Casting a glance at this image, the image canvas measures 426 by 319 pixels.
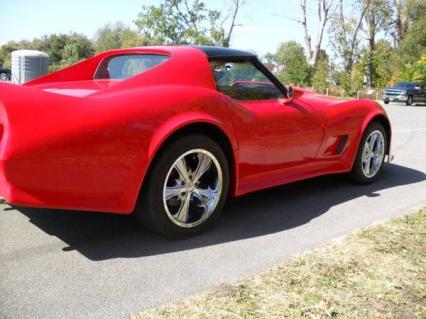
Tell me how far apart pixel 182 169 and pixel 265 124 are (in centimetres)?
83

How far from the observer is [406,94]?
25.2m

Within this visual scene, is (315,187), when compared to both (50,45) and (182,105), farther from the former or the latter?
(50,45)

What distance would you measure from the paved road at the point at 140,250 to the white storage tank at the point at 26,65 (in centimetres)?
908

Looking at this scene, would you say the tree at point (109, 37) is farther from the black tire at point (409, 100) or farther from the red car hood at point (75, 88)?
the red car hood at point (75, 88)

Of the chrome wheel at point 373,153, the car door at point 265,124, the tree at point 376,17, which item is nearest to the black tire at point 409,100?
the tree at point 376,17

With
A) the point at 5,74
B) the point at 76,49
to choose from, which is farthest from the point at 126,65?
the point at 76,49

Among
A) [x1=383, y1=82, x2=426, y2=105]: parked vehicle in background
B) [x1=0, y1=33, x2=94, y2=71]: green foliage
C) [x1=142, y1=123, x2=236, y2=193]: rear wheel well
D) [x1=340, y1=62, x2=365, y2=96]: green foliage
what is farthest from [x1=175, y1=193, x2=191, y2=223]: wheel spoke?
[x1=0, y1=33, x2=94, y2=71]: green foliage

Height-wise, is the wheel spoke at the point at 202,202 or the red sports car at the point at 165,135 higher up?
the red sports car at the point at 165,135

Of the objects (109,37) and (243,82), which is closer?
(243,82)

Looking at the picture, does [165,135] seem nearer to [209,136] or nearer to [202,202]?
[209,136]

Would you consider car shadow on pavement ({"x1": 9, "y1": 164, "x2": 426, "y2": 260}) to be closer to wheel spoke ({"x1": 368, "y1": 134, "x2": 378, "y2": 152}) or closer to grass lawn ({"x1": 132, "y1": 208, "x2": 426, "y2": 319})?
wheel spoke ({"x1": 368, "y1": 134, "x2": 378, "y2": 152})

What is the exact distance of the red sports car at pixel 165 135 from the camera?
2582mm

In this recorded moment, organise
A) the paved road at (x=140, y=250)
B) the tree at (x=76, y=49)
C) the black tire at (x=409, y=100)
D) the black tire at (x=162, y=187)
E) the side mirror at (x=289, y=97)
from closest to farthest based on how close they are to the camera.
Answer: the paved road at (x=140, y=250), the black tire at (x=162, y=187), the side mirror at (x=289, y=97), the black tire at (x=409, y=100), the tree at (x=76, y=49)

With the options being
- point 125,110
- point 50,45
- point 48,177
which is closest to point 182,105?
point 125,110
